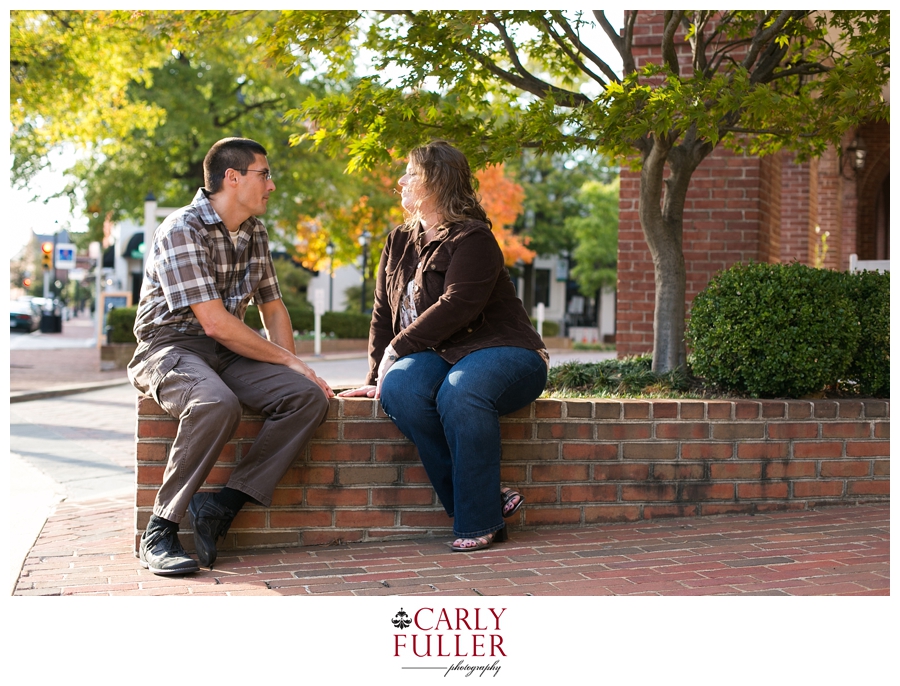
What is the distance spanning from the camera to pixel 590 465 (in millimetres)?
4359

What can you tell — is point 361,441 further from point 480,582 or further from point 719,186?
point 719,186

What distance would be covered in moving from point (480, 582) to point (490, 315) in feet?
3.94

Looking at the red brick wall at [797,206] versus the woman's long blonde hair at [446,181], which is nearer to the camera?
the woman's long blonde hair at [446,181]

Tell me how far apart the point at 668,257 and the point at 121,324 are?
14025 mm

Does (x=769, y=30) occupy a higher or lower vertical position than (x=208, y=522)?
higher

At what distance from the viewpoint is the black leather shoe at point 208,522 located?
3615mm

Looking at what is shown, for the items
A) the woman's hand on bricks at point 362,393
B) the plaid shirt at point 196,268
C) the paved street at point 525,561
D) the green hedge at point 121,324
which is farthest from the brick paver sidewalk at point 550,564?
the green hedge at point 121,324

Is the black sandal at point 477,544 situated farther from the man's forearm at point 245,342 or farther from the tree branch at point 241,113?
the tree branch at point 241,113

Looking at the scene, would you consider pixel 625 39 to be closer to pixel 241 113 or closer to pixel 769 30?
pixel 769 30

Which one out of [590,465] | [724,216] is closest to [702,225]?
[724,216]

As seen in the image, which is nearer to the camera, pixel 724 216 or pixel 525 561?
pixel 525 561

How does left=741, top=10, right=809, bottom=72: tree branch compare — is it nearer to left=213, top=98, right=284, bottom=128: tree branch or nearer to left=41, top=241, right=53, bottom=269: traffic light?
left=213, top=98, right=284, bottom=128: tree branch

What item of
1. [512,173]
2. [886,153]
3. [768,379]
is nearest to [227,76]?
[512,173]

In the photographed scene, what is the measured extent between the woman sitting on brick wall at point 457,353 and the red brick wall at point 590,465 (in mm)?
203
